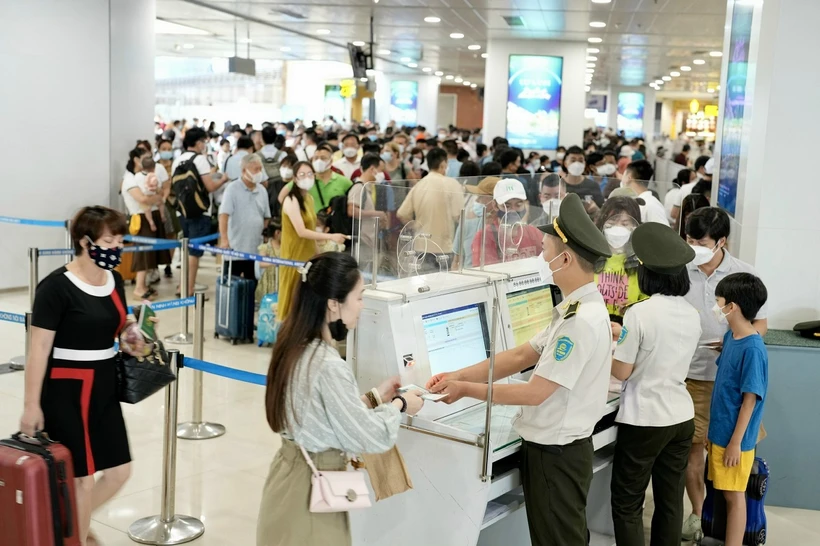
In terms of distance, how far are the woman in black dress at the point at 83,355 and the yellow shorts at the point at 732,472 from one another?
2.50 meters

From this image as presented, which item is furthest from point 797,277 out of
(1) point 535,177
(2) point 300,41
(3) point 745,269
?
(2) point 300,41

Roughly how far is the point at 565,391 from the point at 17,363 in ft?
16.4

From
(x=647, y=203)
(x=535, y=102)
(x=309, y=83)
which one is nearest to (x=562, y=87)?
(x=535, y=102)

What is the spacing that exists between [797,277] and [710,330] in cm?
109

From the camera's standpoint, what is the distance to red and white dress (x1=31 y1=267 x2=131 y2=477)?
3258mm

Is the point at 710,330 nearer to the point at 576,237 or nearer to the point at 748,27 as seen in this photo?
the point at 576,237

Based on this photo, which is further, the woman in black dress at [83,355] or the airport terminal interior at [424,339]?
the woman in black dress at [83,355]

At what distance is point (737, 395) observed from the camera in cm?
373

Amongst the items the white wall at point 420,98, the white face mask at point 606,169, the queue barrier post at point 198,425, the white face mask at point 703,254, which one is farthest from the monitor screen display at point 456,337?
the white wall at point 420,98

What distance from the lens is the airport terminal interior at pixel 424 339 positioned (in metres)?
2.80

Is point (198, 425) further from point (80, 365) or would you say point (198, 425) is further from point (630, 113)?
point (630, 113)

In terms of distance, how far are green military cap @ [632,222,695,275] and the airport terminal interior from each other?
1 cm

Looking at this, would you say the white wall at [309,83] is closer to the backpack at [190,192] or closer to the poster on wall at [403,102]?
the poster on wall at [403,102]

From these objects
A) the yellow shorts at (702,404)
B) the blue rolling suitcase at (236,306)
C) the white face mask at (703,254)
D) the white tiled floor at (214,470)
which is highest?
the white face mask at (703,254)
